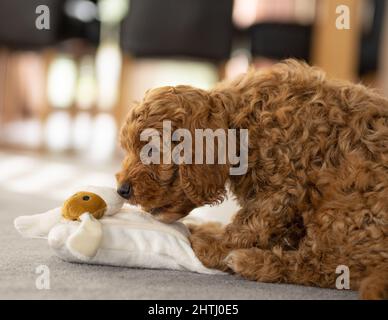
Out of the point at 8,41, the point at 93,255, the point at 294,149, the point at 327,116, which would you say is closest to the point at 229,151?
the point at 294,149

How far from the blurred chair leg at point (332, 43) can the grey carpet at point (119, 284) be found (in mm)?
3626

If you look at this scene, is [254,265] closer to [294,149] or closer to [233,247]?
[233,247]

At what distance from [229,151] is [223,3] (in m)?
3.30

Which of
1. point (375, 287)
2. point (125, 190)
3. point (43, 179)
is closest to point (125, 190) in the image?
point (125, 190)

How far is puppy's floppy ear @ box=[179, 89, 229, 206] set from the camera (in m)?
2.03

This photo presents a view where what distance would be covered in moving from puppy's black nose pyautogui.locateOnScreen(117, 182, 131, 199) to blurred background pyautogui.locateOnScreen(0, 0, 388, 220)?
2.11m

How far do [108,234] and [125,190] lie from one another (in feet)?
0.46

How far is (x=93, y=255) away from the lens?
2029mm

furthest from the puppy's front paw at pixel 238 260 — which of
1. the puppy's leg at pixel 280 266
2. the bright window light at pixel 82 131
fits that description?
the bright window light at pixel 82 131

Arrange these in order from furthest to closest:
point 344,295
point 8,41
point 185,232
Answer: point 8,41 < point 185,232 < point 344,295

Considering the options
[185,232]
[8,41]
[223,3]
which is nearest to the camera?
[185,232]

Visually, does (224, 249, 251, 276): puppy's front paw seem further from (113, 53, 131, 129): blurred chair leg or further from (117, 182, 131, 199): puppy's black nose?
(113, 53, 131, 129): blurred chair leg

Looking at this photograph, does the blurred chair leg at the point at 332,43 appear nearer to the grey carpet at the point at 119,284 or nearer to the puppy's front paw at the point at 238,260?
the puppy's front paw at the point at 238,260

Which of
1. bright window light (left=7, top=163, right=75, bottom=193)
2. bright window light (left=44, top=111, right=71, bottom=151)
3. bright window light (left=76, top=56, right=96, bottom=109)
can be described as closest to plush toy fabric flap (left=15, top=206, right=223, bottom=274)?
bright window light (left=7, top=163, right=75, bottom=193)
